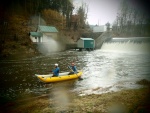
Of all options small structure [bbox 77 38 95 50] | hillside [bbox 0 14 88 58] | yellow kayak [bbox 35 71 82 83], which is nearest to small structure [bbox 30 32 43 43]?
hillside [bbox 0 14 88 58]

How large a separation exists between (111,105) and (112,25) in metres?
69.5

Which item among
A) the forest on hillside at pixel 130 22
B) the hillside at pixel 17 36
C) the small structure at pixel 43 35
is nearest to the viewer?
the hillside at pixel 17 36

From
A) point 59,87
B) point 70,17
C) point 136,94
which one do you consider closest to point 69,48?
point 70,17

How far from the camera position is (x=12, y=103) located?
10.5 m

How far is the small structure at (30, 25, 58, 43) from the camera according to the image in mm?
44400

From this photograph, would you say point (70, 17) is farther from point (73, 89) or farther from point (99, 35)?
point (73, 89)

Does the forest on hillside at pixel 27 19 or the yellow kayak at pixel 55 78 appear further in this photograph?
the forest on hillside at pixel 27 19

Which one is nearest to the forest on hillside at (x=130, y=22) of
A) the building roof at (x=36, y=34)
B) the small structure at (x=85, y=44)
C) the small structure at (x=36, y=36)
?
the small structure at (x=85, y=44)

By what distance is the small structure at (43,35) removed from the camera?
44.4 m

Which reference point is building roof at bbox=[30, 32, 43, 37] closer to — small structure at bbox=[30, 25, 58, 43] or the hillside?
small structure at bbox=[30, 25, 58, 43]

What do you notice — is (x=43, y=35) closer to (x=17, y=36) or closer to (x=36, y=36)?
(x=36, y=36)

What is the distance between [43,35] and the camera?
4741cm

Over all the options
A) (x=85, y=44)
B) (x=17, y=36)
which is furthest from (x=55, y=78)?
(x=85, y=44)

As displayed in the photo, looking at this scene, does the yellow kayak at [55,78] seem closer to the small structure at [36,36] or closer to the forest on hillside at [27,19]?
the forest on hillside at [27,19]
